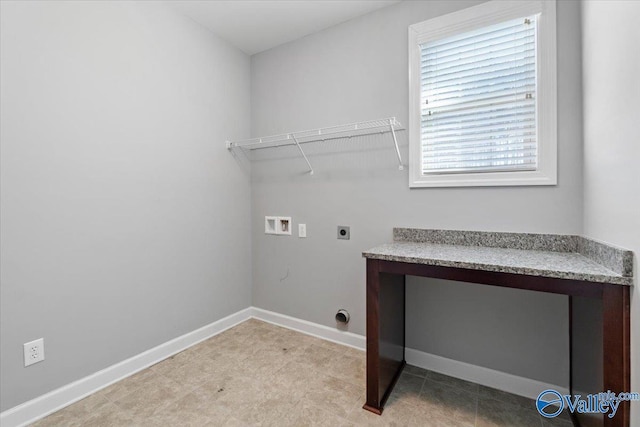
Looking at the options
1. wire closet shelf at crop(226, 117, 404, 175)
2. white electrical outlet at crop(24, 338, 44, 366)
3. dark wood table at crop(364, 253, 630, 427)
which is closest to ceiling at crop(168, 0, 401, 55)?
wire closet shelf at crop(226, 117, 404, 175)

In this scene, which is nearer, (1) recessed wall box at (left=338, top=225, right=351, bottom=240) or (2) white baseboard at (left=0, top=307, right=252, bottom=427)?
(2) white baseboard at (left=0, top=307, right=252, bottom=427)

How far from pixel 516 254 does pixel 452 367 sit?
0.87 meters

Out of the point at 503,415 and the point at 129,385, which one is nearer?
the point at 503,415

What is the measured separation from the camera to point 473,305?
70.2 inches

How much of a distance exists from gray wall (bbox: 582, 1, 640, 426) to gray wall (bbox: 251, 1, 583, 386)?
0.48 feet

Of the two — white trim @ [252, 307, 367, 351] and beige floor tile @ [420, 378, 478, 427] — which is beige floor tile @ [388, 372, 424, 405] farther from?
white trim @ [252, 307, 367, 351]

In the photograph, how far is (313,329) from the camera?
7.89ft

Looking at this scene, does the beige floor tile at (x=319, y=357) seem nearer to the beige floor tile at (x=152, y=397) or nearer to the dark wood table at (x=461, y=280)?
the dark wood table at (x=461, y=280)

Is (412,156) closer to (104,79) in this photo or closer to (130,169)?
(130,169)

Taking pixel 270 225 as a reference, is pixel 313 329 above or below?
below

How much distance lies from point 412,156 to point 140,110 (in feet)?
6.15

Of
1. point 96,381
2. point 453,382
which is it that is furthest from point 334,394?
point 96,381

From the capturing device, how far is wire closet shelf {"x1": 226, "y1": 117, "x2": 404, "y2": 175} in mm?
1960

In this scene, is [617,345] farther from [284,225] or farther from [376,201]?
[284,225]
